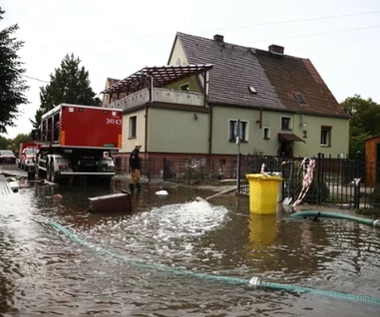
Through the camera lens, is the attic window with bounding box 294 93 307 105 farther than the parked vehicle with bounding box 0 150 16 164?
No

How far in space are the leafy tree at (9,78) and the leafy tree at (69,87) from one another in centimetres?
4246

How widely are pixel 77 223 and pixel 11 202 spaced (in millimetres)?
3938

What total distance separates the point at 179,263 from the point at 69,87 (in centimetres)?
5864

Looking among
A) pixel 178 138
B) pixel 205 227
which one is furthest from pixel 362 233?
pixel 178 138

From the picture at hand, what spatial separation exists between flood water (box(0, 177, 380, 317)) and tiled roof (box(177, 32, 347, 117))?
21.6m

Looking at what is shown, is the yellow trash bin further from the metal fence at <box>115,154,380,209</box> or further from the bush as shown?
the bush

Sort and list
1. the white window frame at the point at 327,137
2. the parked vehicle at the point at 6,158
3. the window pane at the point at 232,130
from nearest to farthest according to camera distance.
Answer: the window pane at the point at 232,130, the white window frame at the point at 327,137, the parked vehicle at the point at 6,158

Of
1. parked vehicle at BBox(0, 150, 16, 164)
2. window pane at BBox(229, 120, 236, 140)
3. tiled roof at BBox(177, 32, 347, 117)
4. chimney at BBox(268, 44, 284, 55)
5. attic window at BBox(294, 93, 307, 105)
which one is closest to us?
window pane at BBox(229, 120, 236, 140)

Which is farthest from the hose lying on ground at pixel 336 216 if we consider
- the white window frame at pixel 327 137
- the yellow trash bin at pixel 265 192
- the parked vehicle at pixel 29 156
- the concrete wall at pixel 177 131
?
the white window frame at pixel 327 137

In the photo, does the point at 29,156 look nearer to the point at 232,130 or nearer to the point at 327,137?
the point at 232,130

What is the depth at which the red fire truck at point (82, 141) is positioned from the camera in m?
17.1

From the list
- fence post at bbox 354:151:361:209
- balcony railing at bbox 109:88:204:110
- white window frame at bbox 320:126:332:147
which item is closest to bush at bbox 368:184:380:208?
fence post at bbox 354:151:361:209

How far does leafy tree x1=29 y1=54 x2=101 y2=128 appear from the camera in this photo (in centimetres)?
5981

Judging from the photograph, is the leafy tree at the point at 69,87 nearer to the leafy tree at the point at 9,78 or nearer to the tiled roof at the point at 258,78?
the tiled roof at the point at 258,78
